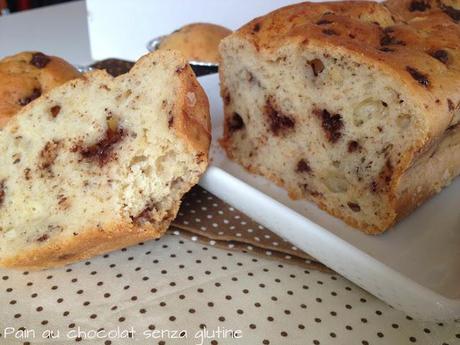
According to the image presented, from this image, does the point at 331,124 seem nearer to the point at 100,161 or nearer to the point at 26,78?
the point at 100,161

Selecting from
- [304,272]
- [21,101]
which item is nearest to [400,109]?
[304,272]

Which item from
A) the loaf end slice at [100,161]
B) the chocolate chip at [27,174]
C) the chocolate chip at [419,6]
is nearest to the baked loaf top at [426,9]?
the chocolate chip at [419,6]

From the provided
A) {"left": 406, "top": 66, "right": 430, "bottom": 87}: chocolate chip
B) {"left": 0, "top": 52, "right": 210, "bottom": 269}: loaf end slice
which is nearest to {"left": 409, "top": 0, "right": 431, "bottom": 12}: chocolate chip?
{"left": 406, "top": 66, "right": 430, "bottom": 87}: chocolate chip

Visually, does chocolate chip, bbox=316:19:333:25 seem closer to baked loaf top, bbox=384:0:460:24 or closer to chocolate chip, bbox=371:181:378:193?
baked loaf top, bbox=384:0:460:24

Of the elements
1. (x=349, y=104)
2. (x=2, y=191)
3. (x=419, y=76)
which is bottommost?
(x=2, y=191)

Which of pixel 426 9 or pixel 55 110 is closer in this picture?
pixel 55 110

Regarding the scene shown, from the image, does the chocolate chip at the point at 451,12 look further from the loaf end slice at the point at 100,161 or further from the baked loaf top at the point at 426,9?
the loaf end slice at the point at 100,161

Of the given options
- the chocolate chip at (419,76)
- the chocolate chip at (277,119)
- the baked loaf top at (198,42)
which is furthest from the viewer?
the baked loaf top at (198,42)

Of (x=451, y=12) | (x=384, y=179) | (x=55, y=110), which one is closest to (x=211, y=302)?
(x=384, y=179)
